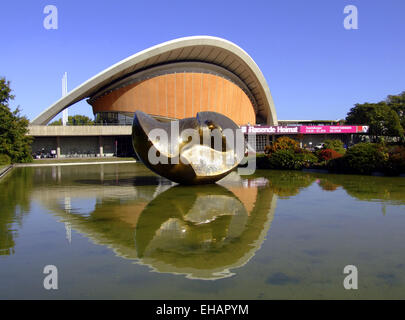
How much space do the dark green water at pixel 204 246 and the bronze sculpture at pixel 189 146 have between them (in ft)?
5.33

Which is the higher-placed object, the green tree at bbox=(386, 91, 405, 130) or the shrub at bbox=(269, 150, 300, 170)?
the green tree at bbox=(386, 91, 405, 130)

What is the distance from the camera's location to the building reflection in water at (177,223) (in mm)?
6137

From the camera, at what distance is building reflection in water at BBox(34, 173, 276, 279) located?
614 centimetres

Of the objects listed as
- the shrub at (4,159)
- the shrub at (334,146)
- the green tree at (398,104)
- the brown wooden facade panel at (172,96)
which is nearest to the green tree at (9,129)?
the shrub at (4,159)

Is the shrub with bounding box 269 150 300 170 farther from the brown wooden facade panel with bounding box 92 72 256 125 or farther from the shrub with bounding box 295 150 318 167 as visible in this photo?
the brown wooden facade panel with bounding box 92 72 256 125

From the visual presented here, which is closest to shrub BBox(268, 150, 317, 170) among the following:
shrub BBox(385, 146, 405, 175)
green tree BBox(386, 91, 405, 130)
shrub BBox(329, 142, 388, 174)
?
shrub BBox(329, 142, 388, 174)

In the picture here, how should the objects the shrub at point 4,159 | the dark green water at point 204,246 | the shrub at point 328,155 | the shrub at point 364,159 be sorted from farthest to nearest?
the shrub at point 4,159
the shrub at point 328,155
the shrub at point 364,159
the dark green water at point 204,246

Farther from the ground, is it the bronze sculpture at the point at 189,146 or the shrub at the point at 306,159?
the bronze sculpture at the point at 189,146

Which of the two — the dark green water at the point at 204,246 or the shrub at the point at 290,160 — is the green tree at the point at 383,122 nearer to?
the shrub at the point at 290,160

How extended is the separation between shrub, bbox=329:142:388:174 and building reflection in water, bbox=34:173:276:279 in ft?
29.8

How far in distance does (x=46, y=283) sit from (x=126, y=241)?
2.25 m

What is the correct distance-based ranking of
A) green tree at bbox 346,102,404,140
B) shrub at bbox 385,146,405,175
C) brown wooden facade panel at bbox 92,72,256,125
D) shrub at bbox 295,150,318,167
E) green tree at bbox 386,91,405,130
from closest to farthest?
shrub at bbox 385,146,405,175, shrub at bbox 295,150,318,167, brown wooden facade panel at bbox 92,72,256,125, green tree at bbox 346,102,404,140, green tree at bbox 386,91,405,130
